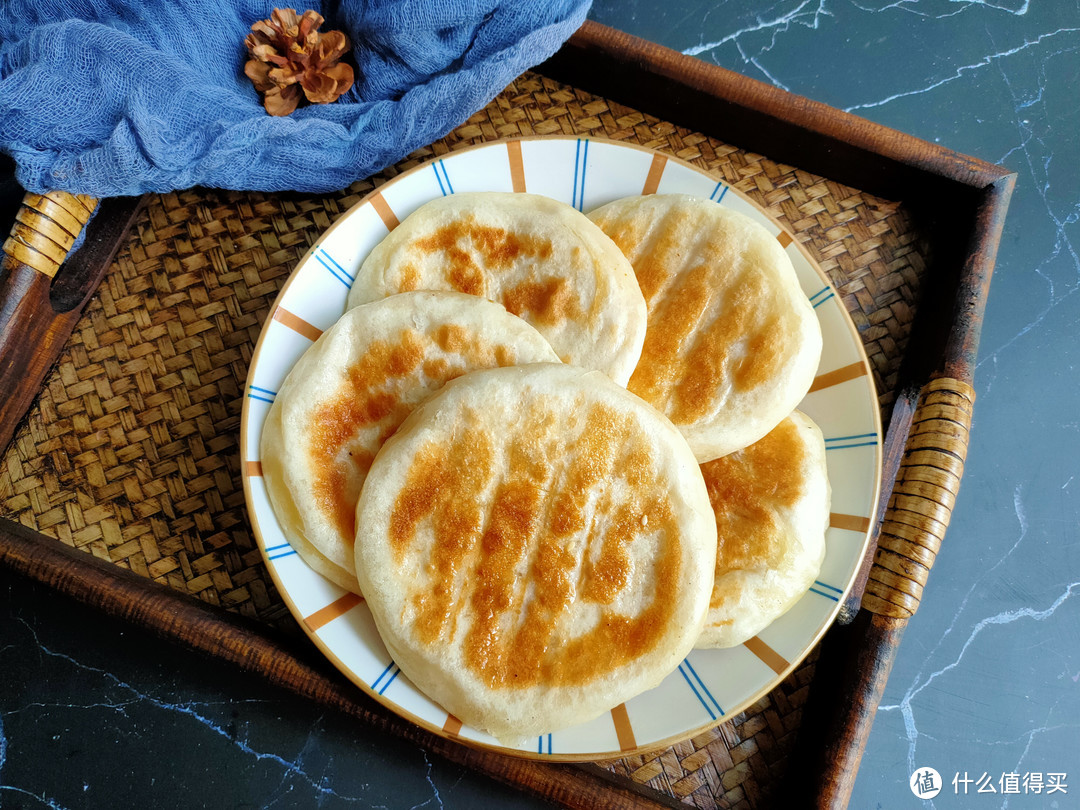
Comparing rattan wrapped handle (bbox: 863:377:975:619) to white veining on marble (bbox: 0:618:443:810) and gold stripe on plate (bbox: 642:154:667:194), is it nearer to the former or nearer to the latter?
gold stripe on plate (bbox: 642:154:667:194)

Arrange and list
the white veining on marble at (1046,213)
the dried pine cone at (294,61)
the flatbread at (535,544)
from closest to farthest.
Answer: the flatbread at (535,544), the dried pine cone at (294,61), the white veining on marble at (1046,213)

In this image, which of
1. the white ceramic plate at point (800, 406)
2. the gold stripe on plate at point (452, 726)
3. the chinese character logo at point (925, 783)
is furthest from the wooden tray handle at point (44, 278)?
the chinese character logo at point (925, 783)

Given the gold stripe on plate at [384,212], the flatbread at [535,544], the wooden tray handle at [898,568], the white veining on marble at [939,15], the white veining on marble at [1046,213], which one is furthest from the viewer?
the white veining on marble at [939,15]

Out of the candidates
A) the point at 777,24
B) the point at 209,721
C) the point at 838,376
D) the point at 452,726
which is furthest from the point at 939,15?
the point at 209,721

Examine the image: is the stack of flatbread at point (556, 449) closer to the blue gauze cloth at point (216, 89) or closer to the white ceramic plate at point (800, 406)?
the white ceramic plate at point (800, 406)

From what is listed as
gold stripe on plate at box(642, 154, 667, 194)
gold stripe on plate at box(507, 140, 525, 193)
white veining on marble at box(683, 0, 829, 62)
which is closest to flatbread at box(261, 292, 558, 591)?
gold stripe on plate at box(507, 140, 525, 193)

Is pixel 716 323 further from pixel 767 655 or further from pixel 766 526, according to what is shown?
pixel 767 655
